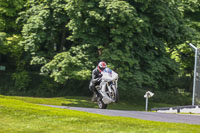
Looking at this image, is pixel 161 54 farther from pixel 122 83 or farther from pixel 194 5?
pixel 194 5

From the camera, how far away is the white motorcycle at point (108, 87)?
17.1 metres

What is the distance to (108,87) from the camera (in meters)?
17.5

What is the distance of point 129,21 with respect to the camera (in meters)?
25.1

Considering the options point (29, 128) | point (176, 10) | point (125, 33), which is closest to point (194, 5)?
point (176, 10)

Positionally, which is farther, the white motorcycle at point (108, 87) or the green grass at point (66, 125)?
the white motorcycle at point (108, 87)

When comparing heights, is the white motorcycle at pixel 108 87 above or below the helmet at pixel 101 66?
below

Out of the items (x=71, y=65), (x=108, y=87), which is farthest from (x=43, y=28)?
(x=108, y=87)

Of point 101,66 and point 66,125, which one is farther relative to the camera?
point 101,66

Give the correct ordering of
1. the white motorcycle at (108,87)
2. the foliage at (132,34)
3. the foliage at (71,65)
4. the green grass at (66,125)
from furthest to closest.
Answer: the foliage at (71,65), the foliage at (132,34), the white motorcycle at (108,87), the green grass at (66,125)

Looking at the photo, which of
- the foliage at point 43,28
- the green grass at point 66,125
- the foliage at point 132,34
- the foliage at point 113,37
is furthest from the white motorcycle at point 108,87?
the foliage at point 43,28

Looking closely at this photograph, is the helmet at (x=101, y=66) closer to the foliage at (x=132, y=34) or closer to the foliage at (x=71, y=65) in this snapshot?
the foliage at (x=132, y=34)

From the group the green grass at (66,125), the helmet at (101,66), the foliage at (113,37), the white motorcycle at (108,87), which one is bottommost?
the green grass at (66,125)

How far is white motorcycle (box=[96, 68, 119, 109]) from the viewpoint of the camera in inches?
675

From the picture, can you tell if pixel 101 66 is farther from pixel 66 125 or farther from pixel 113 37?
pixel 113 37
